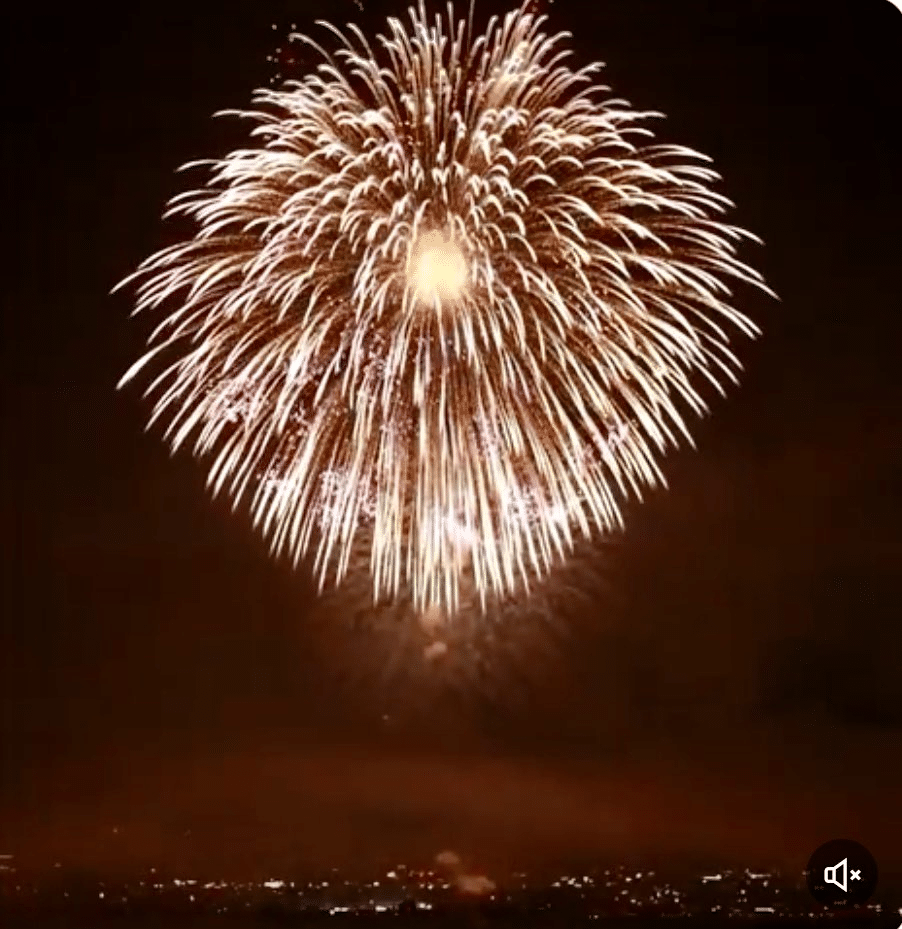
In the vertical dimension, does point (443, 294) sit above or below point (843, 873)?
above

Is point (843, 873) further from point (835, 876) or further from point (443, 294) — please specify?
point (443, 294)

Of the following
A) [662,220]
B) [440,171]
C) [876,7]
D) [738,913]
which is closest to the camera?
[440,171]

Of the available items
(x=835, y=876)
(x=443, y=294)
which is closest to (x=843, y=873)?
(x=835, y=876)

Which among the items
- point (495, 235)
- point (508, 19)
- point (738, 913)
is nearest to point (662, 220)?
point (495, 235)

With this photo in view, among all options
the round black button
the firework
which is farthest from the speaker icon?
the firework

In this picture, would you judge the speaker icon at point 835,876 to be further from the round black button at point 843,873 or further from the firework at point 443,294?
the firework at point 443,294

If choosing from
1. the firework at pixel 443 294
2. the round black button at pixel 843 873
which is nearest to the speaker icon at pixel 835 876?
the round black button at pixel 843 873

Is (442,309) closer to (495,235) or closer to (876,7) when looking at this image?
(495,235)

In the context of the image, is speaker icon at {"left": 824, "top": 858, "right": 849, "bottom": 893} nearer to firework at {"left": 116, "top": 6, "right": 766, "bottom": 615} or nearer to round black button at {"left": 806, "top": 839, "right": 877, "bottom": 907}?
round black button at {"left": 806, "top": 839, "right": 877, "bottom": 907}
